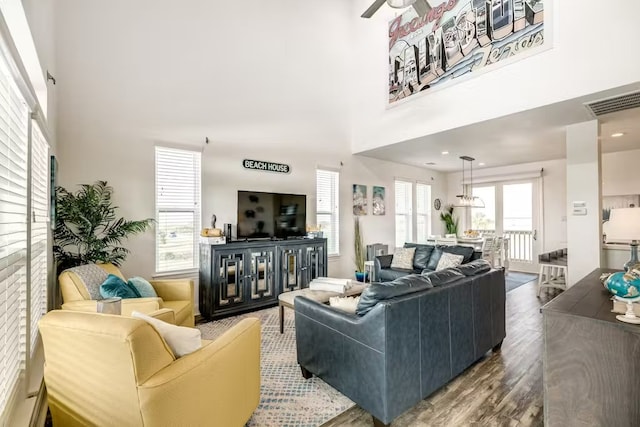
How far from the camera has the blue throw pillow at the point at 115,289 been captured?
2547 millimetres

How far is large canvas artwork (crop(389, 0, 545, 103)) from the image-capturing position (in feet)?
12.3

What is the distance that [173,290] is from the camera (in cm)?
313

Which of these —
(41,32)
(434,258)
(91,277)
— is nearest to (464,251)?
(434,258)

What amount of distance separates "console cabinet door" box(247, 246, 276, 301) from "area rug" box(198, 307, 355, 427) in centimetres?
111

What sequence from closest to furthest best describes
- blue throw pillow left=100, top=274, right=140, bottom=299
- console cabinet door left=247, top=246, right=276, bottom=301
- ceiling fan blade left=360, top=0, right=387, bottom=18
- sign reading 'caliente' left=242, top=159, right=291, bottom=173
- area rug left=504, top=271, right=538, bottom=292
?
blue throw pillow left=100, top=274, right=140, bottom=299
ceiling fan blade left=360, top=0, right=387, bottom=18
console cabinet door left=247, top=246, right=276, bottom=301
sign reading 'caliente' left=242, top=159, right=291, bottom=173
area rug left=504, top=271, right=538, bottom=292

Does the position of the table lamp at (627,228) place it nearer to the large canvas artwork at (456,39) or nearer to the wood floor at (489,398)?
the wood floor at (489,398)

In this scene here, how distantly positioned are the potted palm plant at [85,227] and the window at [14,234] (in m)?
1.04

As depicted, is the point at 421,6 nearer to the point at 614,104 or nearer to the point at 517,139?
the point at 614,104

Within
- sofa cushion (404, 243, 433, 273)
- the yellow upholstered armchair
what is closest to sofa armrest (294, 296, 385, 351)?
the yellow upholstered armchair

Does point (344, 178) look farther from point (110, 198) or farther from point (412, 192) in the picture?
point (110, 198)

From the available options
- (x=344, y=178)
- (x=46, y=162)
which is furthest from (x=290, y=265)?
(x=46, y=162)

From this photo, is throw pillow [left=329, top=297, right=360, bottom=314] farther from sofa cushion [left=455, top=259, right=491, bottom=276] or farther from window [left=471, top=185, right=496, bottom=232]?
window [left=471, top=185, right=496, bottom=232]

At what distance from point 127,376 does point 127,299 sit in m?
1.53

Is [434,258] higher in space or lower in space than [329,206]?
lower
